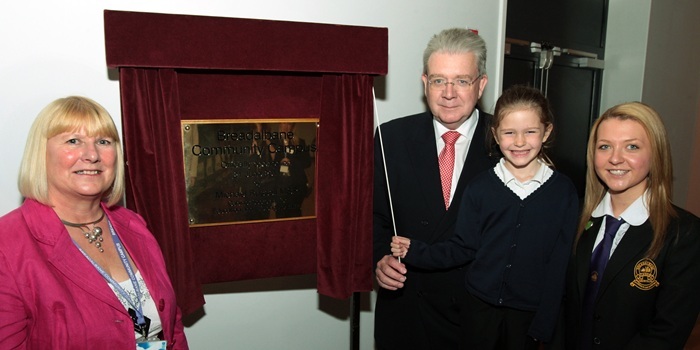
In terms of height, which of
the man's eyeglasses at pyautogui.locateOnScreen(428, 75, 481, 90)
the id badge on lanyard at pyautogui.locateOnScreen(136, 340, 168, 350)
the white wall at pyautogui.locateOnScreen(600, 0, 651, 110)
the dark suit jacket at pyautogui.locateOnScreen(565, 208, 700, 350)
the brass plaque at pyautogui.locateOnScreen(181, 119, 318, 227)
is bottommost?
the id badge on lanyard at pyautogui.locateOnScreen(136, 340, 168, 350)

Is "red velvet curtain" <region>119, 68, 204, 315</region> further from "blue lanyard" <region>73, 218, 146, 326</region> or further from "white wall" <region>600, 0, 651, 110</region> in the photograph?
"white wall" <region>600, 0, 651, 110</region>

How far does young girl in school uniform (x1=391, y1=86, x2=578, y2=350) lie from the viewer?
1582 millimetres

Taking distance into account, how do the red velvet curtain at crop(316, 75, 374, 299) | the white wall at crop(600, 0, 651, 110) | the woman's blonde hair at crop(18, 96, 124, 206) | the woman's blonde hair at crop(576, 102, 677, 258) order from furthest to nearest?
the white wall at crop(600, 0, 651, 110), the red velvet curtain at crop(316, 75, 374, 299), the woman's blonde hair at crop(576, 102, 677, 258), the woman's blonde hair at crop(18, 96, 124, 206)

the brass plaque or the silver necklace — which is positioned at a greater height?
the brass plaque

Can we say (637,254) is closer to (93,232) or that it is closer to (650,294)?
(650,294)

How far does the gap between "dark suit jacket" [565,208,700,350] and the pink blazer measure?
1421 mm

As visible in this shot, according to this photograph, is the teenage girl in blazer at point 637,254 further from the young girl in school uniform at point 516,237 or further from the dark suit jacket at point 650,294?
the young girl in school uniform at point 516,237

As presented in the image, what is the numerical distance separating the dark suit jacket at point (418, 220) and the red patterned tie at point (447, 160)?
45mm

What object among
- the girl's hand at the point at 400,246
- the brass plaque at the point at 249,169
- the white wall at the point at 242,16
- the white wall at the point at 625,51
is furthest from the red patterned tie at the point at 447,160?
the white wall at the point at 625,51

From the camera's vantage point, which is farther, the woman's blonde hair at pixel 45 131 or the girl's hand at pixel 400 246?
the girl's hand at pixel 400 246

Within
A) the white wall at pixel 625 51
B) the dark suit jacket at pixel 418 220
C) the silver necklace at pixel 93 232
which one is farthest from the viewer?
the white wall at pixel 625 51

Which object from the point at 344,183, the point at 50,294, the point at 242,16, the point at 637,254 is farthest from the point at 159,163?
the point at 637,254

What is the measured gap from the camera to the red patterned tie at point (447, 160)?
1771 mm

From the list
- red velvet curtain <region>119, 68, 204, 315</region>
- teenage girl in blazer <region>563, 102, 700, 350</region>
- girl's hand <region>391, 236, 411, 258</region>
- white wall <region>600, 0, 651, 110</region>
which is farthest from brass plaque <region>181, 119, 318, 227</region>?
white wall <region>600, 0, 651, 110</region>
